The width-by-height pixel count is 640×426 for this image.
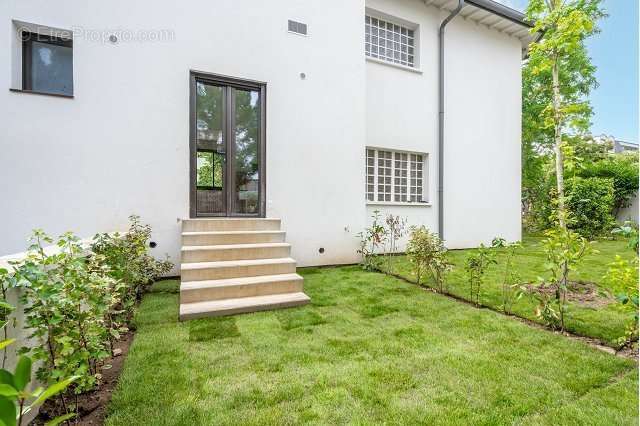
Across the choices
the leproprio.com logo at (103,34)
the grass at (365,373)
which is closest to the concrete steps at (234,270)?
the grass at (365,373)

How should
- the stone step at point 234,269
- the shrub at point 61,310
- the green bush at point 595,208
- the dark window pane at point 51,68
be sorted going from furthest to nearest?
1. the green bush at point 595,208
2. the dark window pane at point 51,68
3. the stone step at point 234,269
4. the shrub at point 61,310

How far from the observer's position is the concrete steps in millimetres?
3766

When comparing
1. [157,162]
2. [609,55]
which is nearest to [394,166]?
[609,55]

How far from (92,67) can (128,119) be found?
90cm

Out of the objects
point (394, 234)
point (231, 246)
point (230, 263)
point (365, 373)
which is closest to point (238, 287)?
point (230, 263)

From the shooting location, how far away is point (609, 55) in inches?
191

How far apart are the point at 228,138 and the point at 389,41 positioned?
200 inches

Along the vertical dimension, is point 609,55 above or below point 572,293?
above

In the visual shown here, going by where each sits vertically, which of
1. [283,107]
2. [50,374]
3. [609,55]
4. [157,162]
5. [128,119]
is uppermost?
[609,55]

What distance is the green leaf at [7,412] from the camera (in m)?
0.72

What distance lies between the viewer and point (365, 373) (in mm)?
2404

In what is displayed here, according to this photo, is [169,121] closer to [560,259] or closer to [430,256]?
[430,256]

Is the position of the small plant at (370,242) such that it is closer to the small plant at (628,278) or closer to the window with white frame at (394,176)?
the window with white frame at (394,176)

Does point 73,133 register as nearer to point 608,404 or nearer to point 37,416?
point 37,416
